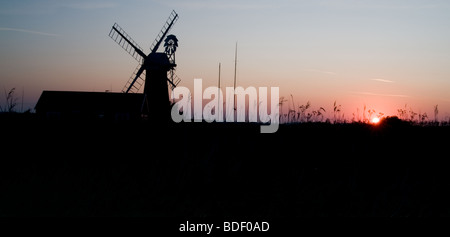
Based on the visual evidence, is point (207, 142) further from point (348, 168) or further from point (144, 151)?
point (348, 168)

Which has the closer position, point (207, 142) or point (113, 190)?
point (113, 190)

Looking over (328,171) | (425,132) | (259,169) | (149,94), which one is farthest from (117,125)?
(149,94)

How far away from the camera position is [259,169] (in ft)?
29.3

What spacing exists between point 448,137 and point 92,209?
30.7 ft

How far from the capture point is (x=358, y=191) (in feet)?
25.1

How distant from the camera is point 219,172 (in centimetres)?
827

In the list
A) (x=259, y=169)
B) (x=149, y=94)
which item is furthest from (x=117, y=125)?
(x=149, y=94)

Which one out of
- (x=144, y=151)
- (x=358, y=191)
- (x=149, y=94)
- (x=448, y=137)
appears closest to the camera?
(x=358, y=191)

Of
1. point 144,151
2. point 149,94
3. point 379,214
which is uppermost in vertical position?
point 149,94

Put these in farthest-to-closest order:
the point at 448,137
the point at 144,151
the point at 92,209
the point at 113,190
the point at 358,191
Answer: the point at 448,137 < the point at 144,151 < the point at 358,191 < the point at 113,190 < the point at 92,209

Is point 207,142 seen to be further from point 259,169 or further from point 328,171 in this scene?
point 328,171

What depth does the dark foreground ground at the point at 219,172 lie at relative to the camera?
265 inches

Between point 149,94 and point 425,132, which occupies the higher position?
point 149,94

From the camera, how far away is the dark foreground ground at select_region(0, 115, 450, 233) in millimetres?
6719
